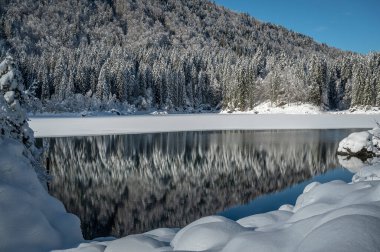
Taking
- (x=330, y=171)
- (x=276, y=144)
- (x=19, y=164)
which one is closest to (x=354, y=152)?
(x=330, y=171)

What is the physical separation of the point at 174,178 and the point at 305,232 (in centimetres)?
1515

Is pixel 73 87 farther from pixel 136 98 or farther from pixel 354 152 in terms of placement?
pixel 354 152

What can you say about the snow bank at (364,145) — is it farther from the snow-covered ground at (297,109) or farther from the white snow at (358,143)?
the snow-covered ground at (297,109)

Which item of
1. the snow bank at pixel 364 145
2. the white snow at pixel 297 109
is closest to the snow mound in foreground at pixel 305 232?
the snow bank at pixel 364 145

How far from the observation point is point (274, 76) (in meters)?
88.3

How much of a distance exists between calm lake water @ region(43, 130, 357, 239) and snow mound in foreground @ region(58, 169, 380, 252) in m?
7.14

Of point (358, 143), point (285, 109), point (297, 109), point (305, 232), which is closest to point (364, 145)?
point (358, 143)

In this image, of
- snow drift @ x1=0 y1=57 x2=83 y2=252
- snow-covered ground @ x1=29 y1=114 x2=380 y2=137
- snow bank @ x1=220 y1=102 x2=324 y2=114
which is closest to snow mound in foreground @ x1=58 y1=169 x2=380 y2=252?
snow drift @ x1=0 y1=57 x2=83 y2=252

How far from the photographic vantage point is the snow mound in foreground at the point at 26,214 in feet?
17.3

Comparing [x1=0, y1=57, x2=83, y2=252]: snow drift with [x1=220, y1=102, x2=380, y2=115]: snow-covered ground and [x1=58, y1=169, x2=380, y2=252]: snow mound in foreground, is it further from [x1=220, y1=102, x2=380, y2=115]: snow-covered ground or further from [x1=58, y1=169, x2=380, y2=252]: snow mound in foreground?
[x1=220, y1=102, x2=380, y2=115]: snow-covered ground

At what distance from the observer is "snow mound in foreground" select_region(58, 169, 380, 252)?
279cm

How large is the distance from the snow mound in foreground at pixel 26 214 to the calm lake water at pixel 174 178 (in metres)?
5.66

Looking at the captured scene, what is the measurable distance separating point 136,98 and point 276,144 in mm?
67601

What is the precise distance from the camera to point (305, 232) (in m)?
3.64
